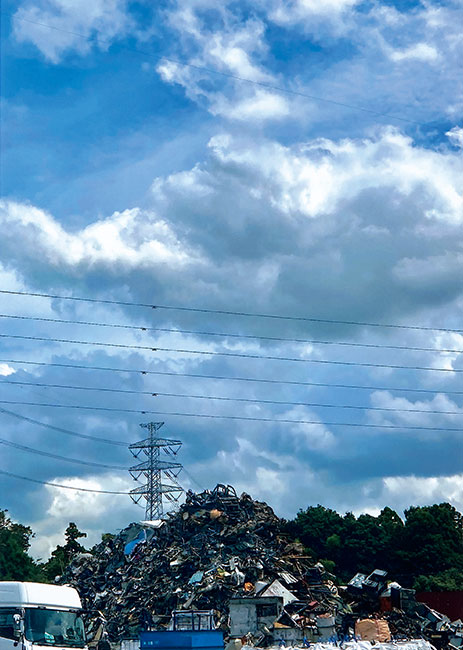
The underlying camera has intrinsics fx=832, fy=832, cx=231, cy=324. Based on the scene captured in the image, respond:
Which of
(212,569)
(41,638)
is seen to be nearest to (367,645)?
(212,569)

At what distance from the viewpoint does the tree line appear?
280 ft

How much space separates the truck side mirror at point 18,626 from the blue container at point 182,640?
365 inches

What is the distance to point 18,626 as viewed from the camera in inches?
864

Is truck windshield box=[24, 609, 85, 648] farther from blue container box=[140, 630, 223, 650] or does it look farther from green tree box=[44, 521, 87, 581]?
green tree box=[44, 521, 87, 581]

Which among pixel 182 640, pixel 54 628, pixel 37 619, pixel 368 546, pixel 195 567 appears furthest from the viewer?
pixel 368 546

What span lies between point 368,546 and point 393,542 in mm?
3520

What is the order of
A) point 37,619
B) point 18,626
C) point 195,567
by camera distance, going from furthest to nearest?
point 195,567 < point 37,619 < point 18,626

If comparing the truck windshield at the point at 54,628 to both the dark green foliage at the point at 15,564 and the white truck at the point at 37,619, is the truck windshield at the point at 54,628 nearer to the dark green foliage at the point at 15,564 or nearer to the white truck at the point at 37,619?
the white truck at the point at 37,619

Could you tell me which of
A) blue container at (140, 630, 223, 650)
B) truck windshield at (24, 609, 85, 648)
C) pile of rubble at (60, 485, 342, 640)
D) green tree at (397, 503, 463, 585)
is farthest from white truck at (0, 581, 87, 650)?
green tree at (397, 503, 463, 585)

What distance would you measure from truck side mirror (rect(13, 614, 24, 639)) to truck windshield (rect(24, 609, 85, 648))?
0.89 feet

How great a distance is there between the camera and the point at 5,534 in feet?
327

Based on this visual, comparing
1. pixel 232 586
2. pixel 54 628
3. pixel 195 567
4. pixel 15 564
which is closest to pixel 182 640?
pixel 54 628

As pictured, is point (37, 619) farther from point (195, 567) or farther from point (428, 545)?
point (428, 545)

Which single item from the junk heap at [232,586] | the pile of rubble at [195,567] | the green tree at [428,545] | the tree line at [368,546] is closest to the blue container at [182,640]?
the junk heap at [232,586]
